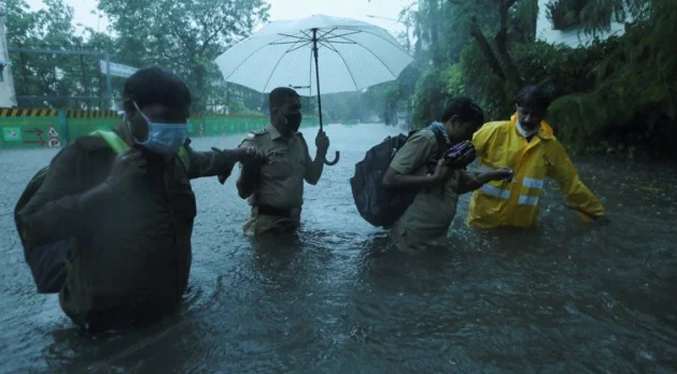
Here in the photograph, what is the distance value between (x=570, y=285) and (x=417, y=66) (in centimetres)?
2706

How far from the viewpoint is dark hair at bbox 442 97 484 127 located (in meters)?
3.16

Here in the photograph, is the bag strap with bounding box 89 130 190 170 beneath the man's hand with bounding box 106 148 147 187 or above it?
above

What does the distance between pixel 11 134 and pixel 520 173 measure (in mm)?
17545

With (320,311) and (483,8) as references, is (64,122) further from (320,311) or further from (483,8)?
(320,311)

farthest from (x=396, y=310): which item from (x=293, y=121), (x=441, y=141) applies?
(x=293, y=121)

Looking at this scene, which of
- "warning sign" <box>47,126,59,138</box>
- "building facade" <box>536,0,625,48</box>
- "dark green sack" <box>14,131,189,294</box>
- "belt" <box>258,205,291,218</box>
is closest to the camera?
"dark green sack" <box>14,131,189,294</box>

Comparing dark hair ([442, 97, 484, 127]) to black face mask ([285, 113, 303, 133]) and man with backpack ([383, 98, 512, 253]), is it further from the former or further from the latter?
black face mask ([285, 113, 303, 133])

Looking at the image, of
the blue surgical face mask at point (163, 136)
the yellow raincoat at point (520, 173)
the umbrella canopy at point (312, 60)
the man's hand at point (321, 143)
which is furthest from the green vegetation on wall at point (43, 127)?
the blue surgical face mask at point (163, 136)

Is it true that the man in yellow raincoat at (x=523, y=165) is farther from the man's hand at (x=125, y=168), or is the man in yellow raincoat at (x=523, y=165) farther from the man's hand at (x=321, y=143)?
the man's hand at (x=125, y=168)

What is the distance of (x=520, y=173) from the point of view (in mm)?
3809

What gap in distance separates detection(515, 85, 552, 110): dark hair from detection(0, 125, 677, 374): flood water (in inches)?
45.9

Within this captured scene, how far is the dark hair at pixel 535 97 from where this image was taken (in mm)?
3514

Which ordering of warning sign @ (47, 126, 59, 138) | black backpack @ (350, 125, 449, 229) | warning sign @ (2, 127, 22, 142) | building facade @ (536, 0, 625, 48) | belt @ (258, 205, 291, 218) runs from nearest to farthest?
1. black backpack @ (350, 125, 449, 229)
2. belt @ (258, 205, 291, 218)
3. building facade @ (536, 0, 625, 48)
4. warning sign @ (2, 127, 22, 142)
5. warning sign @ (47, 126, 59, 138)

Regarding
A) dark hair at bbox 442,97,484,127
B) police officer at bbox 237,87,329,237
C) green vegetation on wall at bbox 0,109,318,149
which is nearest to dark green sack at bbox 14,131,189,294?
police officer at bbox 237,87,329,237
